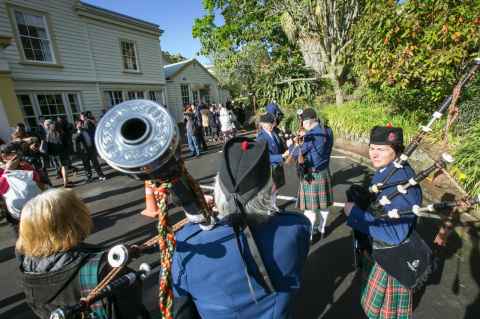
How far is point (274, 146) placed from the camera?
3.91 meters

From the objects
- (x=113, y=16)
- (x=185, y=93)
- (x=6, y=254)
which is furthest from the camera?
(x=185, y=93)

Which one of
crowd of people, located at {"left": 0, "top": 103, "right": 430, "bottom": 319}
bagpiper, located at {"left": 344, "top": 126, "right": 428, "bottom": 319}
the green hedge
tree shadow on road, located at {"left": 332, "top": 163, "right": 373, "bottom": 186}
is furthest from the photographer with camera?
tree shadow on road, located at {"left": 332, "top": 163, "right": 373, "bottom": 186}

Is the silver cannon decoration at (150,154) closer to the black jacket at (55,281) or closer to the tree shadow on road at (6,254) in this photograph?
the black jacket at (55,281)

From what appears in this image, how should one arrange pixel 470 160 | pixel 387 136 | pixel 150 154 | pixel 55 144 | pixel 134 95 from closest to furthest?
pixel 150 154, pixel 387 136, pixel 470 160, pixel 55 144, pixel 134 95

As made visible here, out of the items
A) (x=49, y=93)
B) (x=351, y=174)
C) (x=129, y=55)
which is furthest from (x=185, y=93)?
(x=351, y=174)

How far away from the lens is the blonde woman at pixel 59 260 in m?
1.35

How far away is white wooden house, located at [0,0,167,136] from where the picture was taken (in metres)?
9.02

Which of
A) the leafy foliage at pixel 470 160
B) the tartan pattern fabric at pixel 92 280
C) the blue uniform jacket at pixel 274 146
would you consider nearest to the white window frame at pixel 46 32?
the blue uniform jacket at pixel 274 146

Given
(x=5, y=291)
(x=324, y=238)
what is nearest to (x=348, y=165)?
(x=324, y=238)

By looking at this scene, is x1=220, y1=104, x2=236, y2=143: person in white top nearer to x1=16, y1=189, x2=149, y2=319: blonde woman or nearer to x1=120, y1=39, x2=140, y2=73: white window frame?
x1=120, y1=39, x2=140, y2=73: white window frame

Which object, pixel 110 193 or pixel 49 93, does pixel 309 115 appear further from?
pixel 49 93

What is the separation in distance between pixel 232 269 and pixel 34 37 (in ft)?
42.9

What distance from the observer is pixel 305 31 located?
1134 centimetres

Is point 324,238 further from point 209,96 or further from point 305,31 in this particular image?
point 209,96
